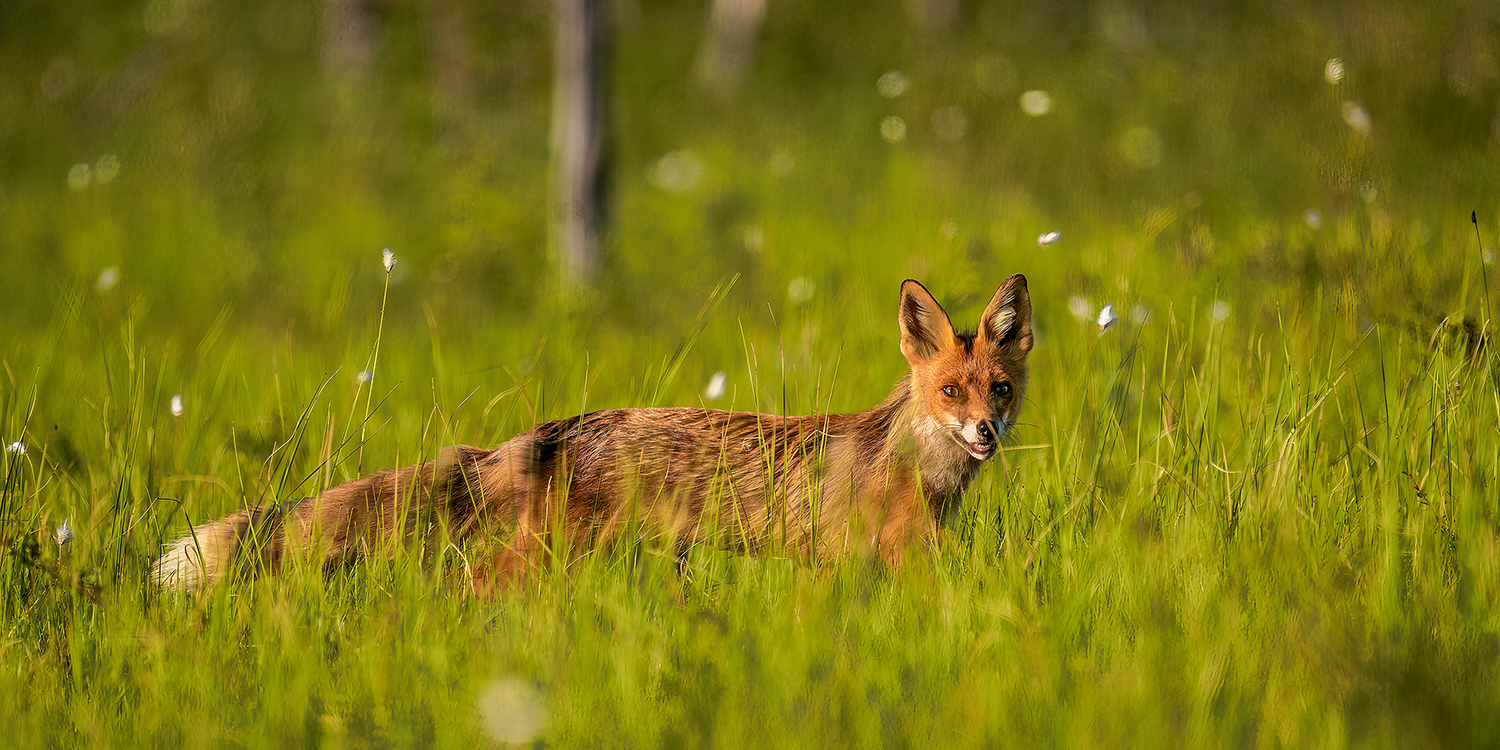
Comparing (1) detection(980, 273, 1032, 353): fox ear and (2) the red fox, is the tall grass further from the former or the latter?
(1) detection(980, 273, 1032, 353): fox ear

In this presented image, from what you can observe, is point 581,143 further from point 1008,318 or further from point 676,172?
point 1008,318

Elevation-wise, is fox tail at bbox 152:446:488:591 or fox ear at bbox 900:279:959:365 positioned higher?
fox ear at bbox 900:279:959:365

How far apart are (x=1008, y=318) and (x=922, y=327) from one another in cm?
31

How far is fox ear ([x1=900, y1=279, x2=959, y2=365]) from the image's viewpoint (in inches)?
154

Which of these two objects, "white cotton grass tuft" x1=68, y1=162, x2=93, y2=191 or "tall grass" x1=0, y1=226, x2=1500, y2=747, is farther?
"white cotton grass tuft" x1=68, y1=162, x2=93, y2=191

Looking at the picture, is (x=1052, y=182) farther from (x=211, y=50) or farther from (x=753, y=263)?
(x=211, y=50)

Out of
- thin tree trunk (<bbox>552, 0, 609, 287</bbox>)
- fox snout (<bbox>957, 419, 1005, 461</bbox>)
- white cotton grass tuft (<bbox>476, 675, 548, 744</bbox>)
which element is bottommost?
white cotton grass tuft (<bbox>476, 675, 548, 744</bbox>)

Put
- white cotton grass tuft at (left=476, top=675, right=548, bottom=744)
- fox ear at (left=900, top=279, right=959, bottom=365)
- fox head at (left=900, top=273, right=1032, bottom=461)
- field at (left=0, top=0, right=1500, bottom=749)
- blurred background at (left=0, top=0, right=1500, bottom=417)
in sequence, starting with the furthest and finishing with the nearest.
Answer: blurred background at (left=0, top=0, right=1500, bottom=417), fox ear at (left=900, top=279, right=959, bottom=365), fox head at (left=900, top=273, right=1032, bottom=461), field at (left=0, top=0, right=1500, bottom=749), white cotton grass tuft at (left=476, top=675, right=548, bottom=744)

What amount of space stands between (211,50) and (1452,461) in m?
14.2

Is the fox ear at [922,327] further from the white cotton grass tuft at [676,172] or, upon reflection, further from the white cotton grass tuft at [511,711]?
the white cotton grass tuft at [676,172]

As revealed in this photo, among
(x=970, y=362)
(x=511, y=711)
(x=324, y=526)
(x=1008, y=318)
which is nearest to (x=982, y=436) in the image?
(x=970, y=362)

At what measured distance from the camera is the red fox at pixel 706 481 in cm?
336

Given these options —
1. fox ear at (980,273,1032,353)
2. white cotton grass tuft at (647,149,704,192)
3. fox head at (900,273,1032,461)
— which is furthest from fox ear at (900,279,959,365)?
white cotton grass tuft at (647,149,704,192)

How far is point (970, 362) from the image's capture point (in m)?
3.93
